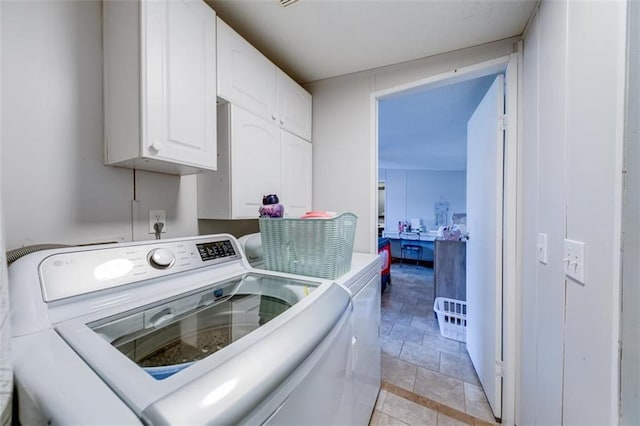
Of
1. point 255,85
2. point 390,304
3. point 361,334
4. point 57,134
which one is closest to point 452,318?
point 390,304

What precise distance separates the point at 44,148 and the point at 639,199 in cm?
189

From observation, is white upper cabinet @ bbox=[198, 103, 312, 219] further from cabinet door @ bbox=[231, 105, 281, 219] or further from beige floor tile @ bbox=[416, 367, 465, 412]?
beige floor tile @ bbox=[416, 367, 465, 412]

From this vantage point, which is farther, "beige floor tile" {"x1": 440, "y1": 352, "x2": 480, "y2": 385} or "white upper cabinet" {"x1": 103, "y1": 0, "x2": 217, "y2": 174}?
"beige floor tile" {"x1": 440, "y1": 352, "x2": 480, "y2": 385}

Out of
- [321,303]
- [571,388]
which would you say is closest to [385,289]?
[571,388]

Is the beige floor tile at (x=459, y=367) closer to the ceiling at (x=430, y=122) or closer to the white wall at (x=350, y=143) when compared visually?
the white wall at (x=350, y=143)

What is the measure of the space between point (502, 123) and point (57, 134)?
2.25m

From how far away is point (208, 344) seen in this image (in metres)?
0.67

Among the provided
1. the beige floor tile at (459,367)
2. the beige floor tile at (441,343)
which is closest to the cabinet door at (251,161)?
the beige floor tile at (459,367)

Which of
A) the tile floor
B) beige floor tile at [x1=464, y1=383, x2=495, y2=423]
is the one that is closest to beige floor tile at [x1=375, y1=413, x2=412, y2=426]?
the tile floor

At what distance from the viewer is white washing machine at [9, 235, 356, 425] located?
402 mm

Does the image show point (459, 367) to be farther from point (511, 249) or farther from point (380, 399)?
point (511, 249)

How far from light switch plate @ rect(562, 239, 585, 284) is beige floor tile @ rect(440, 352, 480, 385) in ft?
4.73

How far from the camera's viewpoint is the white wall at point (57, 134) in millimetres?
884

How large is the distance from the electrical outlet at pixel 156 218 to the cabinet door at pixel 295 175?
2.28 feet
